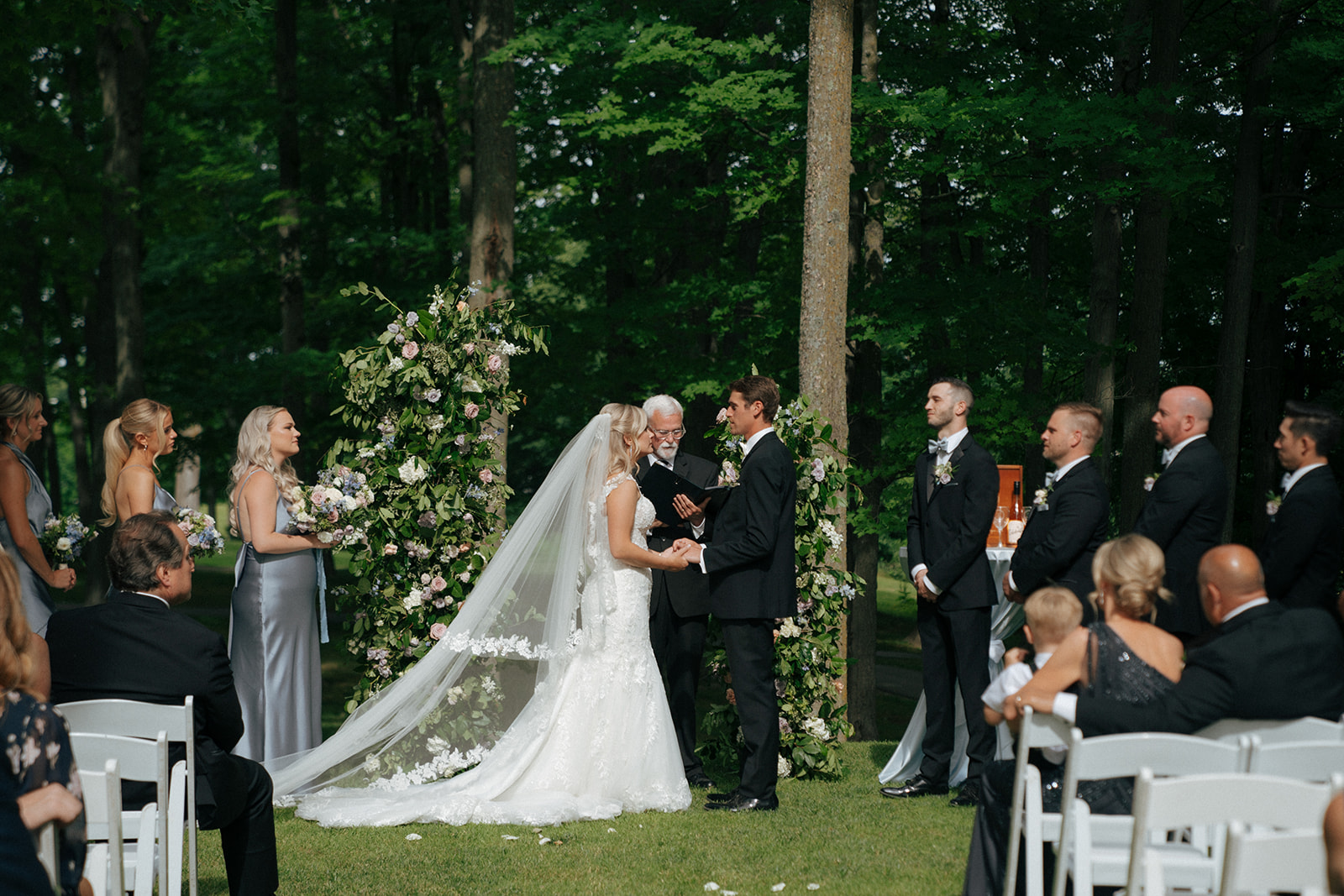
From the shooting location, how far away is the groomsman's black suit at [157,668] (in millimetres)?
3859

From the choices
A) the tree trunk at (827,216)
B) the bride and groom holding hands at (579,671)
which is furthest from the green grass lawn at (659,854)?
the tree trunk at (827,216)

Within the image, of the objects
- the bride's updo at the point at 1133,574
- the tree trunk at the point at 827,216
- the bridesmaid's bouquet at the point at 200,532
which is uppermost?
the tree trunk at the point at 827,216

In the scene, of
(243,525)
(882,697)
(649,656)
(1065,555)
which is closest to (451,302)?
(243,525)

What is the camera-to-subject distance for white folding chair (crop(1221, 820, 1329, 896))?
2.50 meters

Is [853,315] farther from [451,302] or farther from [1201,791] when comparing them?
[1201,791]

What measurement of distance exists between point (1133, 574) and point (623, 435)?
2.79m

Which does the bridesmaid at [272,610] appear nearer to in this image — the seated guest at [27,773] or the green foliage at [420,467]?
the green foliage at [420,467]

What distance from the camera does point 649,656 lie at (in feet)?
20.1

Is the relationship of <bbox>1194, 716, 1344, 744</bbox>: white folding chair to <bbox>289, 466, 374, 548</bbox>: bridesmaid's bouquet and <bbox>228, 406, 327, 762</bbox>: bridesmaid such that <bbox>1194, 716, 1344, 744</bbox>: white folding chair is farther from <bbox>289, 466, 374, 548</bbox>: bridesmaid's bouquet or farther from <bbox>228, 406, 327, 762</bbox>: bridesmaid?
<bbox>228, 406, 327, 762</bbox>: bridesmaid

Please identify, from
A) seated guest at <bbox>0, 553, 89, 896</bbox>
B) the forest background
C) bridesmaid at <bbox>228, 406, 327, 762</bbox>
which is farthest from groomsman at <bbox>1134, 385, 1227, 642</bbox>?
seated guest at <bbox>0, 553, 89, 896</bbox>

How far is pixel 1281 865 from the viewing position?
2.52 meters

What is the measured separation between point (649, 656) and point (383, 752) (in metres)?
1.45

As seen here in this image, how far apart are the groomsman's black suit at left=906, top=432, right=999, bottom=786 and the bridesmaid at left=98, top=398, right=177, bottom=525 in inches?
160

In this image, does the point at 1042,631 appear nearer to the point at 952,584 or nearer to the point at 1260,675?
the point at 1260,675
